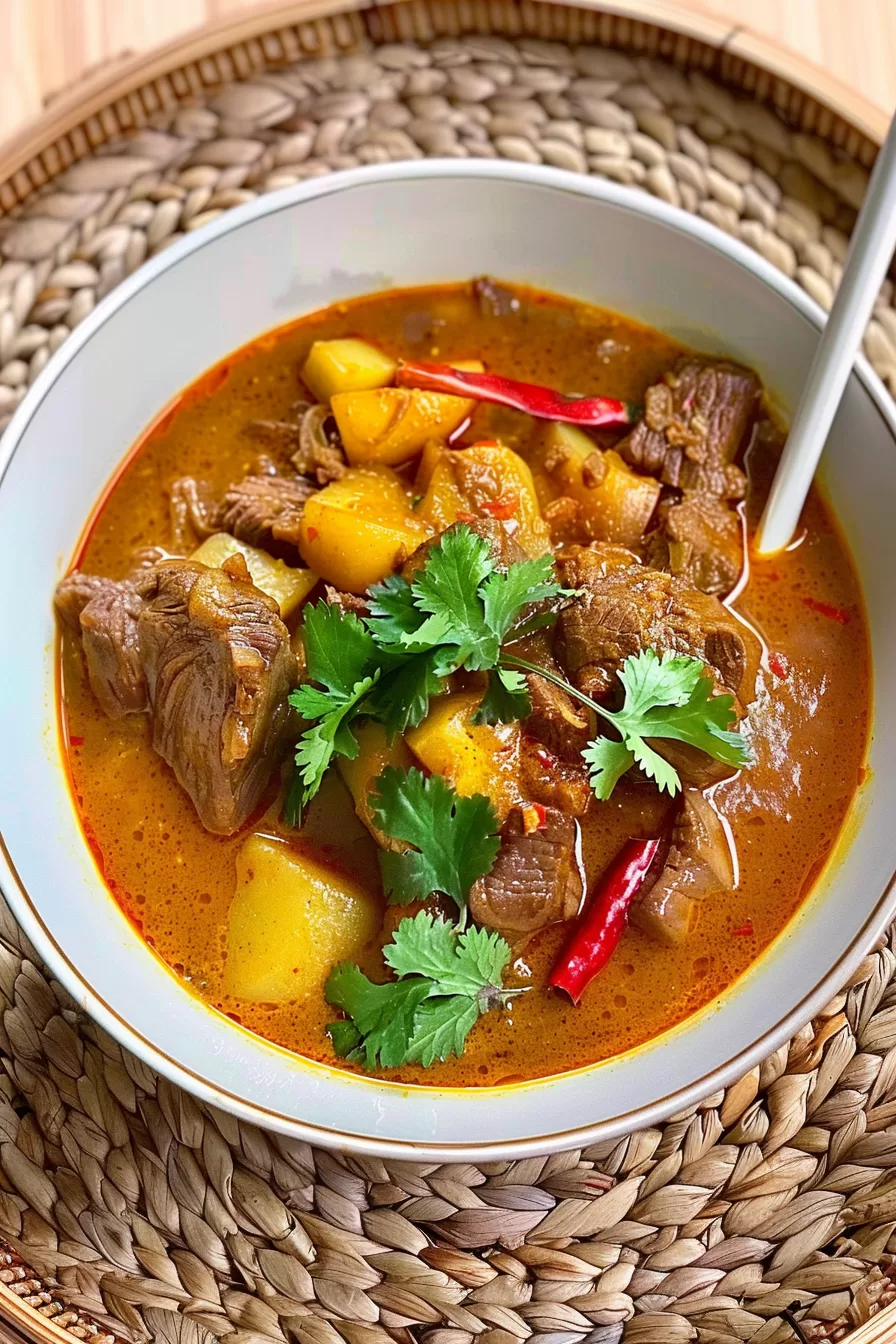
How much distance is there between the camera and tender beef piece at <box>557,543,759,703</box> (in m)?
2.48

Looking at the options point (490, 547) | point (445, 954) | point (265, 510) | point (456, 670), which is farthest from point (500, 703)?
point (265, 510)

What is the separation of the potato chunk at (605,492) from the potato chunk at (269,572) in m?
0.62

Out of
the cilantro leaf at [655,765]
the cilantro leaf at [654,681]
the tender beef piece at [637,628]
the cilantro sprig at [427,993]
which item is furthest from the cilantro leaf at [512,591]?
the cilantro sprig at [427,993]

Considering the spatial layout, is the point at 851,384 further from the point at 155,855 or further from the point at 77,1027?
the point at 77,1027

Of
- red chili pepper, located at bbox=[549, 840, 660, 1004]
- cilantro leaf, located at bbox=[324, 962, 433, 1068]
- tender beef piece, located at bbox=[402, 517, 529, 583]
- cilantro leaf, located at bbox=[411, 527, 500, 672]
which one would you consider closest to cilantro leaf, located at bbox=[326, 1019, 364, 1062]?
cilantro leaf, located at bbox=[324, 962, 433, 1068]

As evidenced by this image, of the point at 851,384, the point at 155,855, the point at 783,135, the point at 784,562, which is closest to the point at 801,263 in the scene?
the point at 783,135

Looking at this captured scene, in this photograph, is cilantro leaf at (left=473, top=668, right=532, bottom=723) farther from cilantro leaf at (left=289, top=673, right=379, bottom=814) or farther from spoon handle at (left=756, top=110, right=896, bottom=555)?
spoon handle at (left=756, top=110, right=896, bottom=555)

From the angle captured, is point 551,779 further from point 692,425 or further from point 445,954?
point 692,425

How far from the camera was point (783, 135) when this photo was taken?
10.3ft

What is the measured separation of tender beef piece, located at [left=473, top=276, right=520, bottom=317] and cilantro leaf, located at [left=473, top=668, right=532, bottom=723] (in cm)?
106

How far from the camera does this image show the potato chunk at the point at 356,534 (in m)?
2.65

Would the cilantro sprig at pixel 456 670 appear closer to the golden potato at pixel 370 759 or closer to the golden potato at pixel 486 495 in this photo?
the golden potato at pixel 370 759

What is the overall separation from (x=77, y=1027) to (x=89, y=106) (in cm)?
225

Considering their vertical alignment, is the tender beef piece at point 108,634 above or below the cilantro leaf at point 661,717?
below
